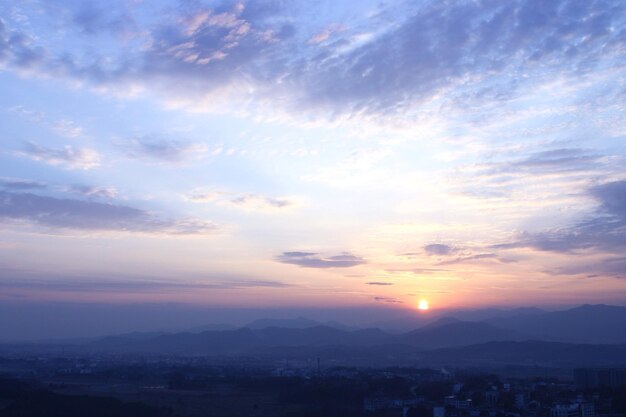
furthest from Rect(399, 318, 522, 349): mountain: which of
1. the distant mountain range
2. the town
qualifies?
the town

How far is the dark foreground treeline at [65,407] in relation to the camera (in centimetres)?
2372

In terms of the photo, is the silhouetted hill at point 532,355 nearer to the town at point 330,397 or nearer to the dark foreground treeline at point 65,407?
the town at point 330,397

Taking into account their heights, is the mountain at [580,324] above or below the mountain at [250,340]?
above

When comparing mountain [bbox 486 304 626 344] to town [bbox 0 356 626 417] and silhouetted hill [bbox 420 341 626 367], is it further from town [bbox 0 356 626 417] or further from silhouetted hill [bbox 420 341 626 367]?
town [bbox 0 356 626 417]

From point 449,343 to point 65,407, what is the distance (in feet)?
275

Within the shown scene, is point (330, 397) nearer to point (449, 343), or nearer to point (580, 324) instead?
point (449, 343)

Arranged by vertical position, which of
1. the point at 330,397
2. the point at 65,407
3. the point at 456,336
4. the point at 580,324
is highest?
the point at 580,324

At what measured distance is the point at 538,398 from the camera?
27.4 m

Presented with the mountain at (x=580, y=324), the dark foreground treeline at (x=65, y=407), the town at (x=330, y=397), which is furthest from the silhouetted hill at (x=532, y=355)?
the dark foreground treeline at (x=65, y=407)

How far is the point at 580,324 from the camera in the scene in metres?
133

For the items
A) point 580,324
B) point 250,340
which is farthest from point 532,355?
point 580,324

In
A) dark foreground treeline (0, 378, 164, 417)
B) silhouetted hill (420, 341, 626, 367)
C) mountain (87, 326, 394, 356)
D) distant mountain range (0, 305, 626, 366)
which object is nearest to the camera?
dark foreground treeline (0, 378, 164, 417)

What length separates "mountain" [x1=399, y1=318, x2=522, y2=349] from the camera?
102m

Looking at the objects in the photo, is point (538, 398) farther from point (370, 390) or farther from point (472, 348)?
point (472, 348)
